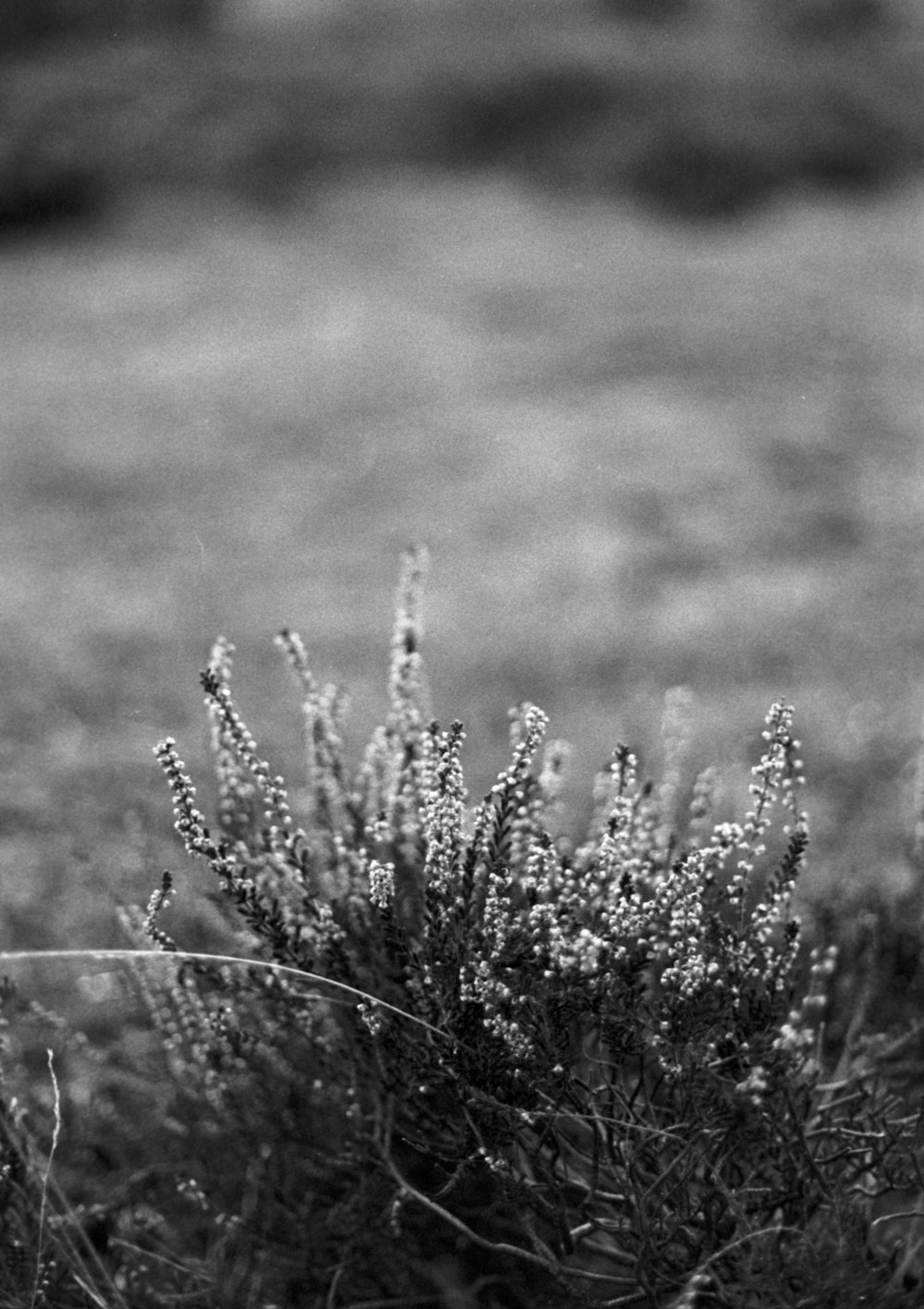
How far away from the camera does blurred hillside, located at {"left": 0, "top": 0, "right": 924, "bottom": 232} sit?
12.9 m

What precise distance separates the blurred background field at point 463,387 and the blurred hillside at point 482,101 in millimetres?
50

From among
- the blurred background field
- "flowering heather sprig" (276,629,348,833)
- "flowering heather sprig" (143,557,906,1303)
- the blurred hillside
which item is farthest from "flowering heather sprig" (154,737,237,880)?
the blurred hillside

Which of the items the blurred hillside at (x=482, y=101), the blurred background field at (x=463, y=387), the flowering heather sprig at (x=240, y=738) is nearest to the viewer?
the flowering heather sprig at (x=240, y=738)

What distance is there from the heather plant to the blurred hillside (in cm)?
1115

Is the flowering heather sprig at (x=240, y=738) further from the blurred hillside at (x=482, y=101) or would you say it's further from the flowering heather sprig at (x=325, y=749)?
the blurred hillside at (x=482, y=101)

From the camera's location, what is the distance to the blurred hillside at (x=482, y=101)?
42.2 feet

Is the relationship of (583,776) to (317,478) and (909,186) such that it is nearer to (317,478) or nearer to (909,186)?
(317,478)

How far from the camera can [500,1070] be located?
64.5 inches

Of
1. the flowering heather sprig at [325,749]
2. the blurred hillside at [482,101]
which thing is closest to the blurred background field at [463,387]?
the blurred hillside at [482,101]

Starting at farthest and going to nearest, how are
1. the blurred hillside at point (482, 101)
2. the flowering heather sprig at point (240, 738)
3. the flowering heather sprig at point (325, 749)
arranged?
the blurred hillside at point (482, 101), the flowering heather sprig at point (325, 749), the flowering heather sprig at point (240, 738)

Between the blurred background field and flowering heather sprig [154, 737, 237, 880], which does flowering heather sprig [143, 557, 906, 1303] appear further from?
the blurred background field

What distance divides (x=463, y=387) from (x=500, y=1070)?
733 centimetres

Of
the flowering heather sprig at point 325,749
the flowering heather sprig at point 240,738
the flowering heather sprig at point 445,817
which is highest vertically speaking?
the flowering heather sprig at point 325,749

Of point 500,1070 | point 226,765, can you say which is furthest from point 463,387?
point 500,1070
